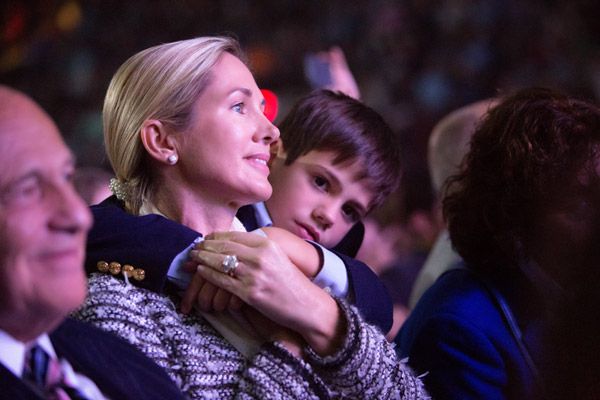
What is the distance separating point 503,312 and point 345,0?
588cm

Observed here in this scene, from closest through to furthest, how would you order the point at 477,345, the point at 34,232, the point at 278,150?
the point at 34,232 < the point at 477,345 < the point at 278,150

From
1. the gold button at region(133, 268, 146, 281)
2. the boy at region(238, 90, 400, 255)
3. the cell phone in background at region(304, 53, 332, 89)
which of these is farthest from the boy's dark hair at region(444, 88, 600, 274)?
the cell phone in background at region(304, 53, 332, 89)

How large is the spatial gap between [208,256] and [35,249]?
0.51 m

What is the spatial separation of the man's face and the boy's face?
1012 millimetres

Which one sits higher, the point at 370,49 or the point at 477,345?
the point at 477,345

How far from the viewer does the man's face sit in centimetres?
99

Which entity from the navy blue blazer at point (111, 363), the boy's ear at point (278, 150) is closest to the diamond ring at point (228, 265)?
the navy blue blazer at point (111, 363)

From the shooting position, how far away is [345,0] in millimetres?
7383

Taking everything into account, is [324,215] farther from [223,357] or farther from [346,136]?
[223,357]

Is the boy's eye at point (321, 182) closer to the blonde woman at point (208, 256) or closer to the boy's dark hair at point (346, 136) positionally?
the boy's dark hair at point (346, 136)

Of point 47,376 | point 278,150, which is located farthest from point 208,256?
point 278,150

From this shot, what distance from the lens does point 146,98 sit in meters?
1.64

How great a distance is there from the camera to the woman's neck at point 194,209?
165cm

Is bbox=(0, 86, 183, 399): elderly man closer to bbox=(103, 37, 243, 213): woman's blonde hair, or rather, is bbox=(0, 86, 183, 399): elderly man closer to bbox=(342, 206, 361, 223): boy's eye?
bbox=(103, 37, 243, 213): woman's blonde hair
